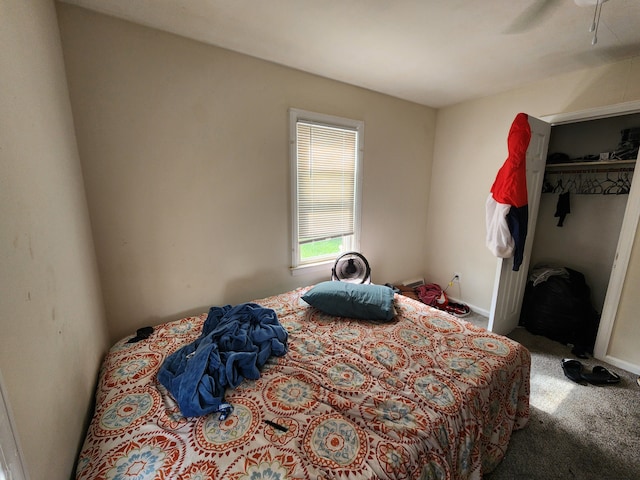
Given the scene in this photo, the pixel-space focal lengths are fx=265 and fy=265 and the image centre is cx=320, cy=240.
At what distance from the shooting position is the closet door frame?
6.59ft

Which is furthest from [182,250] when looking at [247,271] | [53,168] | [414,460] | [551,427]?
[551,427]

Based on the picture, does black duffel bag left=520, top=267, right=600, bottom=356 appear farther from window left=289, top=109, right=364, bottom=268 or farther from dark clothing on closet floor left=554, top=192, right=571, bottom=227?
window left=289, top=109, right=364, bottom=268

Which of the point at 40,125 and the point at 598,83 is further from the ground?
the point at 598,83

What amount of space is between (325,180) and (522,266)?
2077 mm

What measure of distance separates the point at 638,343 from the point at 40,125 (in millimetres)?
3946

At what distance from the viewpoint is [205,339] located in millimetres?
1436

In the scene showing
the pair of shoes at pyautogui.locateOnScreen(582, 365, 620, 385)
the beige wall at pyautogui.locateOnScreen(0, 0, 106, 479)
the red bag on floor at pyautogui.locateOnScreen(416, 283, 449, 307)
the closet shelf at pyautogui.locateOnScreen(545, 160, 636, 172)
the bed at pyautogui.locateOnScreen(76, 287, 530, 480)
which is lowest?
the pair of shoes at pyautogui.locateOnScreen(582, 365, 620, 385)

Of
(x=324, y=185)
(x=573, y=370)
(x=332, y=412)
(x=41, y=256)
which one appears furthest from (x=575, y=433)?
(x=41, y=256)

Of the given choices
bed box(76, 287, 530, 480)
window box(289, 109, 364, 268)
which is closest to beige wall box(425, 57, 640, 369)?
window box(289, 109, 364, 268)

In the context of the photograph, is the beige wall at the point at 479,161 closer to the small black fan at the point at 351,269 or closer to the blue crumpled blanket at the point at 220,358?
the small black fan at the point at 351,269

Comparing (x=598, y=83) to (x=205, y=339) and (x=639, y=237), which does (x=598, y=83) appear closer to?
(x=639, y=237)

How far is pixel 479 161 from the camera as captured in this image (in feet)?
9.55

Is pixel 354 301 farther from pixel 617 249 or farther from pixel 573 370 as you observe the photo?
pixel 617 249

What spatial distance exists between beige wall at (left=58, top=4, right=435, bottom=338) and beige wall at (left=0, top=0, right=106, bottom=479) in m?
0.21
